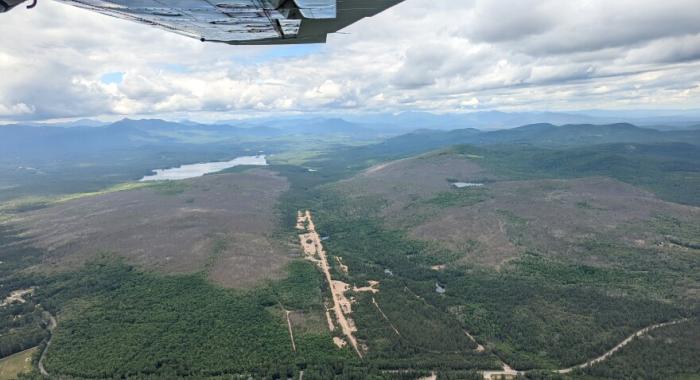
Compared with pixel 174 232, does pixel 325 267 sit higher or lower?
lower

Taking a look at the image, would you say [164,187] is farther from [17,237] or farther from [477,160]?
[477,160]

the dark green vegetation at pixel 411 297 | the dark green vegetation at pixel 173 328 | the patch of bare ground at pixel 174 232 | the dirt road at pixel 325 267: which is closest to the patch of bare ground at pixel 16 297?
the dark green vegetation at pixel 411 297

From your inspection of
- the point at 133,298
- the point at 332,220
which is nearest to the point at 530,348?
the point at 133,298

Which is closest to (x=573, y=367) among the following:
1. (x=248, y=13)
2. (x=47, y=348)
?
(x=248, y=13)

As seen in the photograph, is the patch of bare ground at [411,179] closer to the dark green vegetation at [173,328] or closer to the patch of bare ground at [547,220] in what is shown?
the patch of bare ground at [547,220]

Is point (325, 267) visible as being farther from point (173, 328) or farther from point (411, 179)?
point (411, 179)

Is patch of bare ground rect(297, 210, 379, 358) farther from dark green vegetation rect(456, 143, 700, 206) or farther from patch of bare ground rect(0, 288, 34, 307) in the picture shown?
dark green vegetation rect(456, 143, 700, 206)
